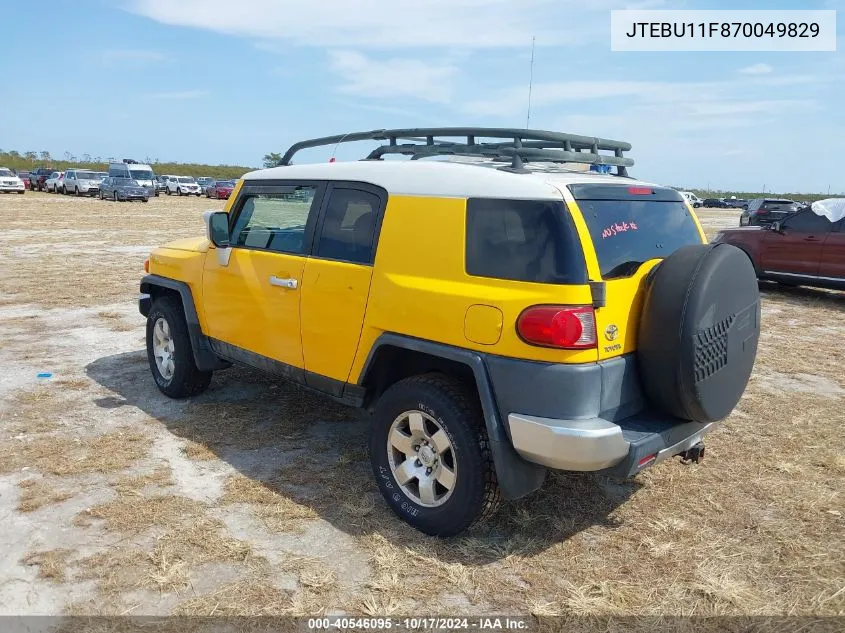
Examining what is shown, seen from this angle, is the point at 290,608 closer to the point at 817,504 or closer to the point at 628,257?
the point at 628,257

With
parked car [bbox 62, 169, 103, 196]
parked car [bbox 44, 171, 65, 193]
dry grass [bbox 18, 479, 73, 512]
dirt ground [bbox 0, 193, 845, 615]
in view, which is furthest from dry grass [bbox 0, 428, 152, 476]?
parked car [bbox 44, 171, 65, 193]

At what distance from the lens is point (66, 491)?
3.95 meters

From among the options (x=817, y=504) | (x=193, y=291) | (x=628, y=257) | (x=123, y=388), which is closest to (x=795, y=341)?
(x=817, y=504)

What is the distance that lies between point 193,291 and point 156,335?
2.56ft

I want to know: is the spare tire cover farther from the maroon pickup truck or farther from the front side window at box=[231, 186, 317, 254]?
the maroon pickup truck

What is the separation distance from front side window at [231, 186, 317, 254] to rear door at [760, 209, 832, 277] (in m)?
10.3

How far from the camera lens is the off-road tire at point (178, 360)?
5.39 metres

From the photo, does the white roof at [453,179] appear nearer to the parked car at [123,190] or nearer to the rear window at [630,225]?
the rear window at [630,225]

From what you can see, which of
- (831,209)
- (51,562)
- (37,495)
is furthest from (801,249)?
(51,562)

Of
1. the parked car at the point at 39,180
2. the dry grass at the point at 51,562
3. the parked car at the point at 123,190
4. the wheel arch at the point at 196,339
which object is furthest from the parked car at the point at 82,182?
the dry grass at the point at 51,562

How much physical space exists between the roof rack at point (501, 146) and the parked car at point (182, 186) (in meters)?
46.1

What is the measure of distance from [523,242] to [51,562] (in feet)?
9.17

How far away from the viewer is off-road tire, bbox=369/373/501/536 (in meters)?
3.29

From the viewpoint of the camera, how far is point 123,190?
36.6 meters
